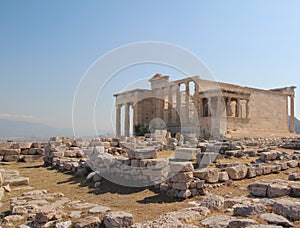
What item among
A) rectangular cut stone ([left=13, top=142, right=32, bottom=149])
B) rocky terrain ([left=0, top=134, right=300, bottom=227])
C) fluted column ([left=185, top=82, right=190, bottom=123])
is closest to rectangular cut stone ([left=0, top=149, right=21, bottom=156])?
rectangular cut stone ([left=13, top=142, right=32, bottom=149])

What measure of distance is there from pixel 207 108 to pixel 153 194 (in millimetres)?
31623

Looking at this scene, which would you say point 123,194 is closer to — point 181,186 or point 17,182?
point 181,186

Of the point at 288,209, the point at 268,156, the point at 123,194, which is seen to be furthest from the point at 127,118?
the point at 288,209

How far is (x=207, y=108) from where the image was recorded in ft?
123

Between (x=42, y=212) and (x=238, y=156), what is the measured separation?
930cm

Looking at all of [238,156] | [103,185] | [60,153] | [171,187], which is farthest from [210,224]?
[60,153]

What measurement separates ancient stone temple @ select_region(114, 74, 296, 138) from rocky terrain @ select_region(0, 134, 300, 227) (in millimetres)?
21469

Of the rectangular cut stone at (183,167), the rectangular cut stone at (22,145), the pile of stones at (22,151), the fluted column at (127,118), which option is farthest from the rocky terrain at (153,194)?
the fluted column at (127,118)

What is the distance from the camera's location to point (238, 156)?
39.8ft

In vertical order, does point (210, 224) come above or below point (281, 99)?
below

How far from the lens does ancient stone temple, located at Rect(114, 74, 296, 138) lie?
33875 mm

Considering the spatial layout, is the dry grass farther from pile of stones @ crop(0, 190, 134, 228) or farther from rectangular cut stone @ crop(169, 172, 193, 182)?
rectangular cut stone @ crop(169, 172, 193, 182)

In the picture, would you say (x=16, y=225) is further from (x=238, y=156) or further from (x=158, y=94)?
(x=158, y=94)

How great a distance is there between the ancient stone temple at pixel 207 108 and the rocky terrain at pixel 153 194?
21.5m
